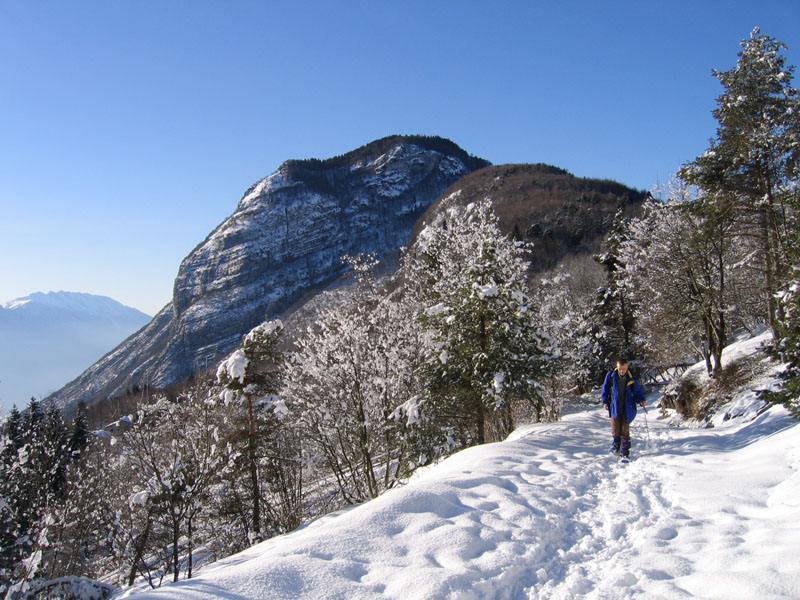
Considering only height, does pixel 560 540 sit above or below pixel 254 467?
above

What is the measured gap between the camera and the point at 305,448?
19906 mm

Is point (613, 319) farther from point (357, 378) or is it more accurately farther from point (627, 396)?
point (627, 396)

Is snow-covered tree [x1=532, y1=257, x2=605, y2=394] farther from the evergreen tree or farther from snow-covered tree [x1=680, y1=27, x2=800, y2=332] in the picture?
snow-covered tree [x1=680, y1=27, x2=800, y2=332]

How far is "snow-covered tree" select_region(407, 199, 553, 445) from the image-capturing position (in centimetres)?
1270

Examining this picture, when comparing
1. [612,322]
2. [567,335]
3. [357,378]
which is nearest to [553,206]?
[612,322]

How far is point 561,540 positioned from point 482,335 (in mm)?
8689

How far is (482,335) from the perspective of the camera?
13297 mm

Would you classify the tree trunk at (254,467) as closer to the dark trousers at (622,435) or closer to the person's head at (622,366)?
the dark trousers at (622,435)

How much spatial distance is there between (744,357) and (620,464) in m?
10.3

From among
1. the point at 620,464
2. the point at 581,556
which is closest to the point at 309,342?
the point at 620,464

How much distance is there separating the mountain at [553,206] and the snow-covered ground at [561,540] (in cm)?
6706

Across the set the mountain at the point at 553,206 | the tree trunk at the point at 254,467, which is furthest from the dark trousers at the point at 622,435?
the mountain at the point at 553,206

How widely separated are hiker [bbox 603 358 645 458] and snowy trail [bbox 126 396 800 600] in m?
0.95

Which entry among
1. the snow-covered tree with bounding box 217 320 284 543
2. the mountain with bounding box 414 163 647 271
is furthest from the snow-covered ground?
the mountain with bounding box 414 163 647 271
